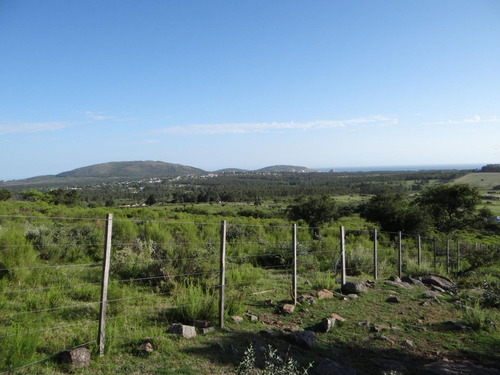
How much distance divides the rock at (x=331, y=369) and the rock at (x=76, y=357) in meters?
3.17

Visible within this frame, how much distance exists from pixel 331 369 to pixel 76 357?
11.5ft

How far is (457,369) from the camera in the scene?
5.22 m

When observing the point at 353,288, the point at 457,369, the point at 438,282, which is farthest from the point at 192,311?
the point at 438,282

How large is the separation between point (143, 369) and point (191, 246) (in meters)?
5.89

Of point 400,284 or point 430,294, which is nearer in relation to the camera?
point 430,294

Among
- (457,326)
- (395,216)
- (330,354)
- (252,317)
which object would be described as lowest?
(395,216)

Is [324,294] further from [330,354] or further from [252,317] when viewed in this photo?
[330,354]

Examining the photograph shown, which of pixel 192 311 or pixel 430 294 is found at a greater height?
pixel 192 311

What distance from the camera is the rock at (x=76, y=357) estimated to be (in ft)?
14.4

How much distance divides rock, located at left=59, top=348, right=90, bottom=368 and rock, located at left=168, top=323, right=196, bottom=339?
1411 millimetres

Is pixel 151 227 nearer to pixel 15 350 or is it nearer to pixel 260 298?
pixel 260 298

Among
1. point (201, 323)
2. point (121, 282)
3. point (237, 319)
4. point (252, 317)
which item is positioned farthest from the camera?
point (121, 282)

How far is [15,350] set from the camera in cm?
444

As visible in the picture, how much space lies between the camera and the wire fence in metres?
5.11
